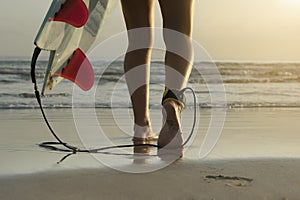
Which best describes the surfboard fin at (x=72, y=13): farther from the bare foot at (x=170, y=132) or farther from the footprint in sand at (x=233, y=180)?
the footprint in sand at (x=233, y=180)

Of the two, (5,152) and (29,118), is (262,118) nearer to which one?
(29,118)

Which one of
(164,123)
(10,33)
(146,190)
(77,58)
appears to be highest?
(10,33)

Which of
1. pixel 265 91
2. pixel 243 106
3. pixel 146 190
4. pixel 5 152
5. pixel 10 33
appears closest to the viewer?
pixel 146 190

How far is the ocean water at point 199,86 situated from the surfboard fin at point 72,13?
295 cm

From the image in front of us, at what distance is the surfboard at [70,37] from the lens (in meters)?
2.10

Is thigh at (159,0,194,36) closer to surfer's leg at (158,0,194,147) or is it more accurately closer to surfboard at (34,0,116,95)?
surfer's leg at (158,0,194,147)

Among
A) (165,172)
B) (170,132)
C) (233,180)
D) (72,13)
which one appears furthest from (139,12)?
(233,180)

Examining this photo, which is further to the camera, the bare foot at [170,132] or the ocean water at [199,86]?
the ocean water at [199,86]

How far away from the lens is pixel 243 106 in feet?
17.6

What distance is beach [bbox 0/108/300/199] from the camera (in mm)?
1497

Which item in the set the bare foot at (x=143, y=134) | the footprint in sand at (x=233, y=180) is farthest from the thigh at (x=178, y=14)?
the footprint in sand at (x=233, y=180)

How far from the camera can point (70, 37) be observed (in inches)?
89.9

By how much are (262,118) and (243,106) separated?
126 centimetres

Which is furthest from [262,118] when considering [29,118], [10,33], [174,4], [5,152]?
[10,33]
